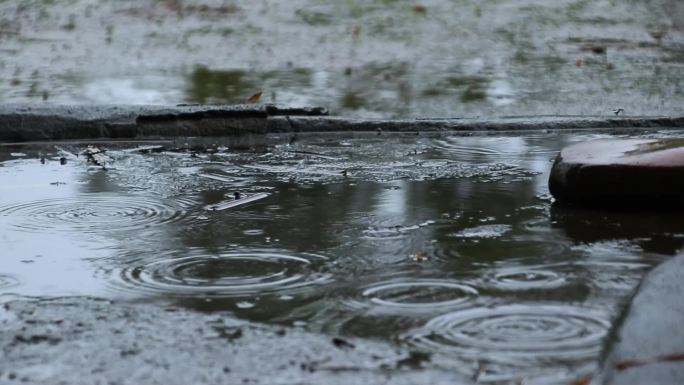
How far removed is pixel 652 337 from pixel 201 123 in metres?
3.55

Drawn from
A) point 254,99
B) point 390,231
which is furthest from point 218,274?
point 254,99

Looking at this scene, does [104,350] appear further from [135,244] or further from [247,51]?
[247,51]

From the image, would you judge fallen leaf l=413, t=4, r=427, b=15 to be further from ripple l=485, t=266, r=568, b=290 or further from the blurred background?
ripple l=485, t=266, r=568, b=290

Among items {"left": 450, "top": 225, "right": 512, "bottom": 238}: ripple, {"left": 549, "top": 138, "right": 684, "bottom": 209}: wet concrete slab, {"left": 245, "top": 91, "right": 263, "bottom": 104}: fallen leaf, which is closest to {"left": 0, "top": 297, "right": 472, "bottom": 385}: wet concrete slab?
{"left": 450, "top": 225, "right": 512, "bottom": 238}: ripple

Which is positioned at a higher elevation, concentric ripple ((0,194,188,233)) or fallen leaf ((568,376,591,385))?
concentric ripple ((0,194,188,233))

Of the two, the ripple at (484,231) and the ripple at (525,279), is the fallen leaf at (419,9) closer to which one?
the ripple at (484,231)

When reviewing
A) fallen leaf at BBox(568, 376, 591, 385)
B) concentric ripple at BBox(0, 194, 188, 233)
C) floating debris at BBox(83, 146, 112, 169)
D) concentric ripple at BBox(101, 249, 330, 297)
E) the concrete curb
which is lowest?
fallen leaf at BBox(568, 376, 591, 385)

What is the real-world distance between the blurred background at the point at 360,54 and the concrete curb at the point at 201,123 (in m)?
0.46

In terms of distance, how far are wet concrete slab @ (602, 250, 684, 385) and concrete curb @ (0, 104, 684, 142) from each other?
299 cm

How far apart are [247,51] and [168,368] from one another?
6705 mm

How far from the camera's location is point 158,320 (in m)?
2.43

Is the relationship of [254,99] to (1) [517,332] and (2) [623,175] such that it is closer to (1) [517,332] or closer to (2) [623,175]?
(2) [623,175]

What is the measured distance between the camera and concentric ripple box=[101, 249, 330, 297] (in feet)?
8.82

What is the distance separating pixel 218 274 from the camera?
111 inches
